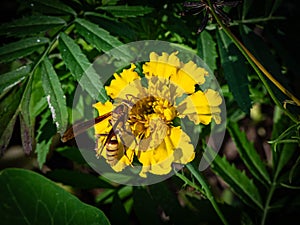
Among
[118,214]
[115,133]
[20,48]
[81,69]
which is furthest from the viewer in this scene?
[118,214]

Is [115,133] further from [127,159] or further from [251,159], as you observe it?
[251,159]

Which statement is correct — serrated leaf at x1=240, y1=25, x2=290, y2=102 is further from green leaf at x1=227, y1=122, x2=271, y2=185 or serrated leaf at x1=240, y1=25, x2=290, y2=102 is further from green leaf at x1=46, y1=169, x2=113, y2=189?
green leaf at x1=46, y1=169, x2=113, y2=189

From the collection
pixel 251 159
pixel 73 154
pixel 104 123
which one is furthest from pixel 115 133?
pixel 251 159

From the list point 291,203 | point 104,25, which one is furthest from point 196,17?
point 291,203

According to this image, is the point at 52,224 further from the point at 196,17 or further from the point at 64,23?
the point at 196,17

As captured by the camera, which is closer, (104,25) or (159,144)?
(159,144)

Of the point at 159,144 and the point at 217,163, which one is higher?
the point at 159,144

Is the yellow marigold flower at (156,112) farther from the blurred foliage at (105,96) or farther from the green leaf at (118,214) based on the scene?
the green leaf at (118,214)
